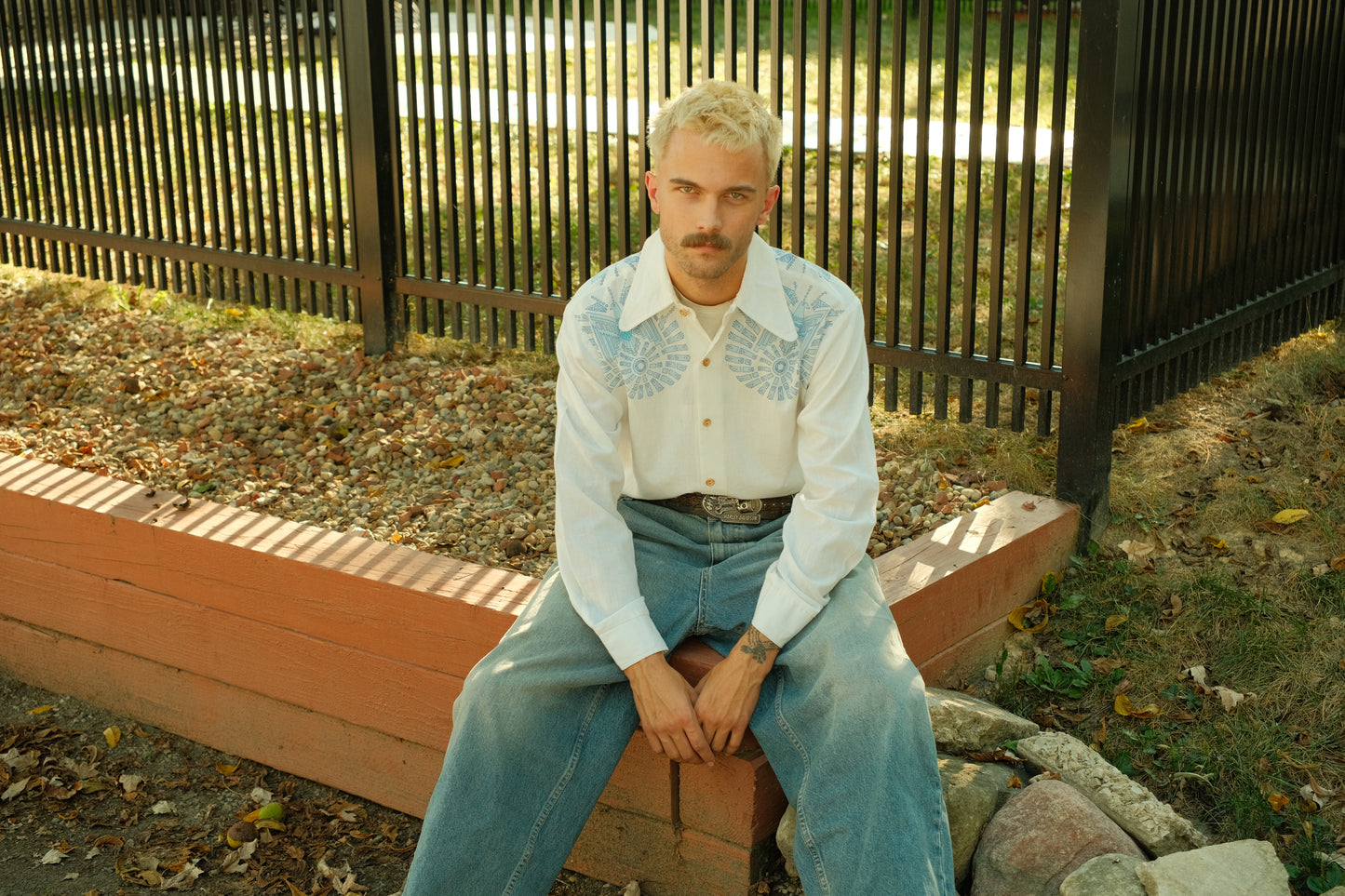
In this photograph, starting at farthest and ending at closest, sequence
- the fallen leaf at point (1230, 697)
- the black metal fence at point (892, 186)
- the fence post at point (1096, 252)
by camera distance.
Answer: the black metal fence at point (892, 186)
the fence post at point (1096, 252)
the fallen leaf at point (1230, 697)

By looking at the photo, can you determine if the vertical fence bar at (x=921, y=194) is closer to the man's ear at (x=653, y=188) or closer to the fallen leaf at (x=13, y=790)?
the man's ear at (x=653, y=188)

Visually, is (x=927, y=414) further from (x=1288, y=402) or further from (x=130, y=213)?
(x=130, y=213)

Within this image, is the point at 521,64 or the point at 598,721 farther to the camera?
the point at 521,64

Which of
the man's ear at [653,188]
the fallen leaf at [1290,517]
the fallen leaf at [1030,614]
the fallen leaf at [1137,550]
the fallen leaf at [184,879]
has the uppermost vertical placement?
the man's ear at [653,188]

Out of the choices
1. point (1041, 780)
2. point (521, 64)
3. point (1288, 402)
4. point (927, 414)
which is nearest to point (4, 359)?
point (521, 64)

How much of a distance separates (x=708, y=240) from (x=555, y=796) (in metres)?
1.18

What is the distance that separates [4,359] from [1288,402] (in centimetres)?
526

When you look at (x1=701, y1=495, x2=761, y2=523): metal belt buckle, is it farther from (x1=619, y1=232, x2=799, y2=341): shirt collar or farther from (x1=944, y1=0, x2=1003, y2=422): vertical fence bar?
(x1=944, y1=0, x2=1003, y2=422): vertical fence bar

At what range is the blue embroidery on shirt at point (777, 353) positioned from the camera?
9.48 feet

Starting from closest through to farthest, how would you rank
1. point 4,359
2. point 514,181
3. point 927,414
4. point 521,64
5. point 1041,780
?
point 1041,780 < point 927,414 < point 521,64 < point 4,359 < point 514,181

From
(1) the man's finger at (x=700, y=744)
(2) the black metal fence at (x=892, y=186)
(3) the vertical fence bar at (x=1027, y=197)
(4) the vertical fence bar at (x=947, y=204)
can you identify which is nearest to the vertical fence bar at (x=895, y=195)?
(2) the black metal fence at (x=892, y=186)

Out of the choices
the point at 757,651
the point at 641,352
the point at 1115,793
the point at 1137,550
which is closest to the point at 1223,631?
the point at 1137,550

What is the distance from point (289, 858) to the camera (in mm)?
3650

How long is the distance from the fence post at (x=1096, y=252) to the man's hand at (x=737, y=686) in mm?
1729
